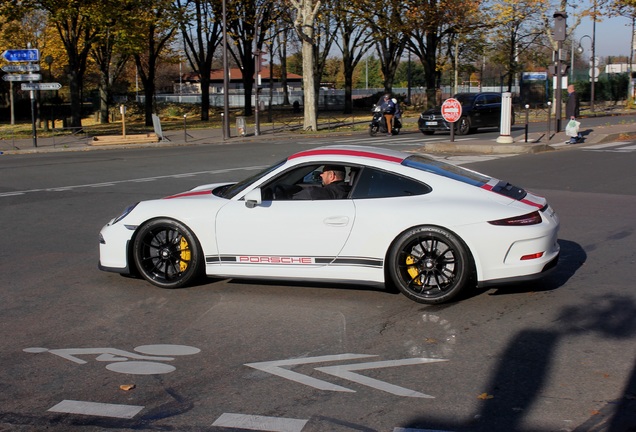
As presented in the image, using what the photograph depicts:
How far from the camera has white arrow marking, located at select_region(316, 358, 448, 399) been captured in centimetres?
463

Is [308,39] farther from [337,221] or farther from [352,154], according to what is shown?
[337,221]

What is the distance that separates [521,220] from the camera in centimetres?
646

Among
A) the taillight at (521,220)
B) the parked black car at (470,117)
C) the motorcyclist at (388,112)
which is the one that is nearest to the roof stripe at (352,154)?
the taillight at (521,220)

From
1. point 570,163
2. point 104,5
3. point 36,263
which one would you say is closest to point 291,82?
point 104,5

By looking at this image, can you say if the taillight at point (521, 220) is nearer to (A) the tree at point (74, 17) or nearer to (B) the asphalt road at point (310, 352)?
(B) the asphalt road at point (310, 352)

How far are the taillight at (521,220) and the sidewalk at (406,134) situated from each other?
1527 cm

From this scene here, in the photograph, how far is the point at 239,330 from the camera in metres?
6.00

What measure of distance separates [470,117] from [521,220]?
81.8 ft

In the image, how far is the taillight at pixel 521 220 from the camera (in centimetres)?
641

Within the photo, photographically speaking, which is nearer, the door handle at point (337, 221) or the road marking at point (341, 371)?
the road marking at point (341, 371)

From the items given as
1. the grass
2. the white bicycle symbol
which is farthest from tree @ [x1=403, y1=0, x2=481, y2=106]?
the white bicycle symbol

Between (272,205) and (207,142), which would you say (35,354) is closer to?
(272,205)

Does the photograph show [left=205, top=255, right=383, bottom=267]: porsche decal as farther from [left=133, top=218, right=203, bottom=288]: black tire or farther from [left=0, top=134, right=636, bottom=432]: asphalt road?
[left=0, top=134, right=636, bottom=432]: asphalt road

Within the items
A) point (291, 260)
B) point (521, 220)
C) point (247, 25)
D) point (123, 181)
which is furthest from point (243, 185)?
point (247, 25)
